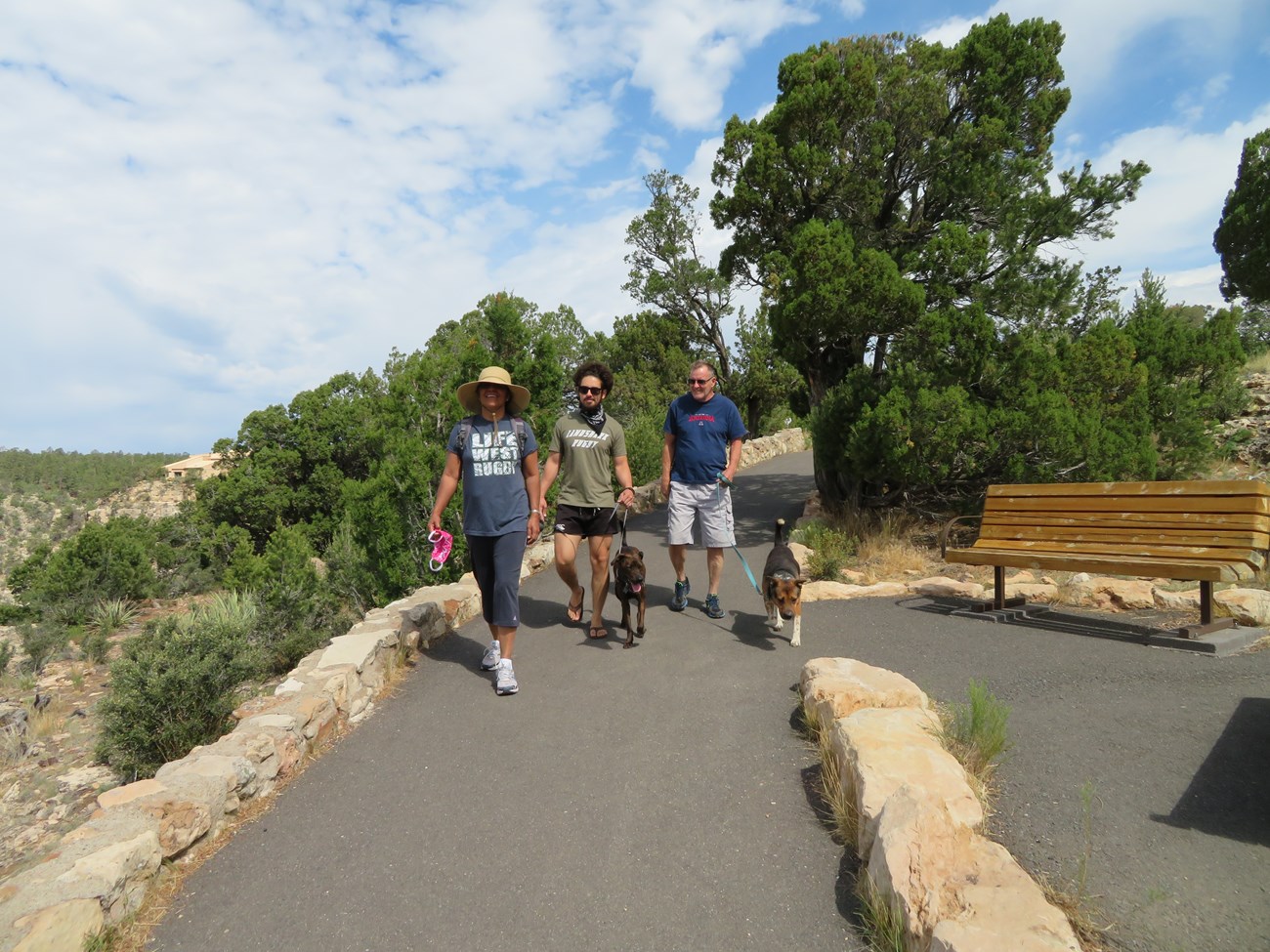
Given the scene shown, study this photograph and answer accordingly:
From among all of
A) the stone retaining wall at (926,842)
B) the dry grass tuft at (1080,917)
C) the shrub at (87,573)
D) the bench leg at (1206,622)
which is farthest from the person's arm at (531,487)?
the shrub at (87,573)

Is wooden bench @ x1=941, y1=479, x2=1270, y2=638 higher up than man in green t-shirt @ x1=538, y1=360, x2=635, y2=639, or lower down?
lower down

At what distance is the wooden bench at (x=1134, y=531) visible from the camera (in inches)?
203

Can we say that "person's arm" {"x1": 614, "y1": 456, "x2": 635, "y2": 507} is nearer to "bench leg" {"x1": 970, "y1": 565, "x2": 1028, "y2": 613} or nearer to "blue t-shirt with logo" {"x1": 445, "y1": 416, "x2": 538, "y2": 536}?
"blue t-shirt with logo" {"x1": 445, "y1": 416, "x2": 538, "y2": 536}

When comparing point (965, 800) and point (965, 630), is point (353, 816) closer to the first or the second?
point (965, 800)

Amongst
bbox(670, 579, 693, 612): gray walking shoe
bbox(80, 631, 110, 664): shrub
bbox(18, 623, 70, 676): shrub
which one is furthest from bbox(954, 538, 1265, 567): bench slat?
bbox(18, 623, 70, 676): shrub

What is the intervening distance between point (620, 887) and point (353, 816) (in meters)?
1.50

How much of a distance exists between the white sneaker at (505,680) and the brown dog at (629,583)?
1.13m

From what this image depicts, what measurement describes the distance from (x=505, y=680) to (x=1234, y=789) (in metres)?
→ 3.97

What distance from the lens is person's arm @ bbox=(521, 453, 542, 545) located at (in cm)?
508

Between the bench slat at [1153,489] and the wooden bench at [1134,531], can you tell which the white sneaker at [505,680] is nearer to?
the wooden bench at [1134,531]

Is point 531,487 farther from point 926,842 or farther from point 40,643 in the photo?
point 40,643

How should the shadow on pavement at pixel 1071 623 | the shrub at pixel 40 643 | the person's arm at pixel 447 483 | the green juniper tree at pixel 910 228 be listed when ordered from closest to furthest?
1. the person's arm at pixel 447 483
2. the shadow on pavement at pixel 1071 623
3. the green juniper tree at pixel 910 228
4. the shrub at pixel 40 643

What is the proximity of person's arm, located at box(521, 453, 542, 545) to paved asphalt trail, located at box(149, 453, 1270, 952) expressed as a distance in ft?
3.63

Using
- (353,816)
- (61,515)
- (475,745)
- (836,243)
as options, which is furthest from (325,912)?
(61,515)
